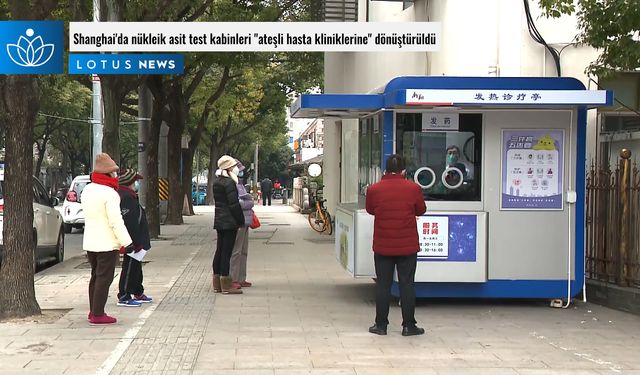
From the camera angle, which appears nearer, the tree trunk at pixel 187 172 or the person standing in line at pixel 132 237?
the person standing in line at pixel 132 237

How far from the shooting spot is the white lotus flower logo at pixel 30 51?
7988mm

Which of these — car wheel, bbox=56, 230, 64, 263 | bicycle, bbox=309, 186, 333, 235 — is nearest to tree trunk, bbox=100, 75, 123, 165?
car wheel, bbox=56, 230, 64, 263

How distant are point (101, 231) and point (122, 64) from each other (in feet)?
13.1

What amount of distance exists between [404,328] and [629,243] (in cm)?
→ 350

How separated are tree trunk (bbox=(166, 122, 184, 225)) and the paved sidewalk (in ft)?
40.7

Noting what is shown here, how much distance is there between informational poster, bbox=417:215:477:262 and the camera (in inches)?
354

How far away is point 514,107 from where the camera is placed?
9.01 m

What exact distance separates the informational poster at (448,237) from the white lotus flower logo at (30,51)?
4564 millimetres

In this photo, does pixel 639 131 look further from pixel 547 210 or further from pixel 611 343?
pixel 611 343

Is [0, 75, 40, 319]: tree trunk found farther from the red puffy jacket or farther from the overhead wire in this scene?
the overhead wire

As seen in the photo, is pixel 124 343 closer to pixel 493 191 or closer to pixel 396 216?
pixel 396 216

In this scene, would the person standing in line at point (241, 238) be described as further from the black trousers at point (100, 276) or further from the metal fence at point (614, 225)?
the metal fence at point (614, 225)

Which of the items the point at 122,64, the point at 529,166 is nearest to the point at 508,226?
the point at 529,166

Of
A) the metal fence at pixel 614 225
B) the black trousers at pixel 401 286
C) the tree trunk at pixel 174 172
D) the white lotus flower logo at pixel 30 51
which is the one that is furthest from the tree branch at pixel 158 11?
the tree trunk at pixel 174 172
